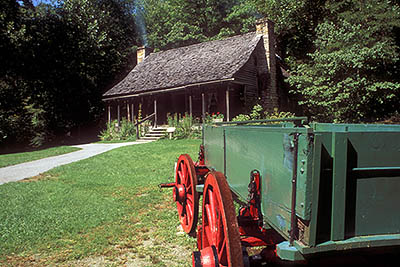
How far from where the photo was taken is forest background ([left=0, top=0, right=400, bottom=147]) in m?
15.0

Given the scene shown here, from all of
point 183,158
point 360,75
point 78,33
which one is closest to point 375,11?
point 360,75

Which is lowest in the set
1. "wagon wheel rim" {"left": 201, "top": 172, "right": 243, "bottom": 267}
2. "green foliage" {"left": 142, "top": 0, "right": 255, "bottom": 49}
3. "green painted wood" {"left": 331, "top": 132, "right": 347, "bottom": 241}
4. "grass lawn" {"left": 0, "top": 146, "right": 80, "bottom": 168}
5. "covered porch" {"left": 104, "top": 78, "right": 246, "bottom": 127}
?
"grass lawn" {"left": 0, "top": 146, "right": 80, "bottom": 168}

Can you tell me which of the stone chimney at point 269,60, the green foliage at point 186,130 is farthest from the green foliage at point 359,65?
the green foliage at point 186,130

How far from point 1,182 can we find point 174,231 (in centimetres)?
636

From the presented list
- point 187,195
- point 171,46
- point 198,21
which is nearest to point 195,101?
point 171,46

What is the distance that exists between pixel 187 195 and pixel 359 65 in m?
14.0

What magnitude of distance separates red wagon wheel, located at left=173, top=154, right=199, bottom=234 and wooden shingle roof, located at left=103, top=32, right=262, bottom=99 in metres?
12.8

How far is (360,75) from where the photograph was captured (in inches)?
605

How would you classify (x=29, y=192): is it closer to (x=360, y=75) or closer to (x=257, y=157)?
(x=257, y=157)

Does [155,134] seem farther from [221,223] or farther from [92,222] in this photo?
[221,223]

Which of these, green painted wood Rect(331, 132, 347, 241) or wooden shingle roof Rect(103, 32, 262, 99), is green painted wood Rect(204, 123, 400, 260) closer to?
green painted wood Rect(331, 132, 347, 241)

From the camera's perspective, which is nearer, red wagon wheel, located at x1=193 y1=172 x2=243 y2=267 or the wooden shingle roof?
red wagon wheel, located at x1=193 y1=172 x2=243 y2=267

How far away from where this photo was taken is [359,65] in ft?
47.1

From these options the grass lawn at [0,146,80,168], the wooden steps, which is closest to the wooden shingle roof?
the wooden steps
